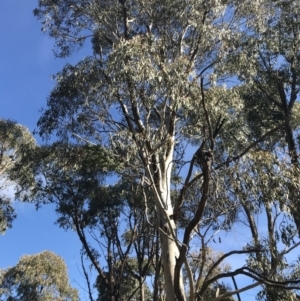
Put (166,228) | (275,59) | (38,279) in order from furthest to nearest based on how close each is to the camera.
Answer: (38,279)
(275,59)
(166,228)

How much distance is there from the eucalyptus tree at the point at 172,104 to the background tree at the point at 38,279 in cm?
897

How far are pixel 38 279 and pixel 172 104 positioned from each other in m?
12.4

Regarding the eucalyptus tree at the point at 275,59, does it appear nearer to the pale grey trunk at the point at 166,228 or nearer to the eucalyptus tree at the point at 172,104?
the eucalyptus tree at the point at 172,104

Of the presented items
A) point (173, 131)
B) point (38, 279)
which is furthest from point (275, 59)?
point (38, 279)

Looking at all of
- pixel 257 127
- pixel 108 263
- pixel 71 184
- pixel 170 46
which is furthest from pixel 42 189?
pixel 257 127

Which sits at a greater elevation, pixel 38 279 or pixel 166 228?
pixel 38 279

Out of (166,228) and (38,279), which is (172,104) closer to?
(166,228)

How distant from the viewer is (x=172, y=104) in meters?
7.89

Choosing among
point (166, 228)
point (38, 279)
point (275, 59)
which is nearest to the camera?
point (166, 228)

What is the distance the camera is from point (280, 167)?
6.70 metres

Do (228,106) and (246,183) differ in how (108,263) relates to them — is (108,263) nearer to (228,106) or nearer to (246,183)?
(228,106)

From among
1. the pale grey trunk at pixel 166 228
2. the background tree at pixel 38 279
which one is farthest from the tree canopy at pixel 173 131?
the background tree at pixel 38 279

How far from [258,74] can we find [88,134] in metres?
4.24

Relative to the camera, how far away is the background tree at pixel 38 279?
58.4 ft
